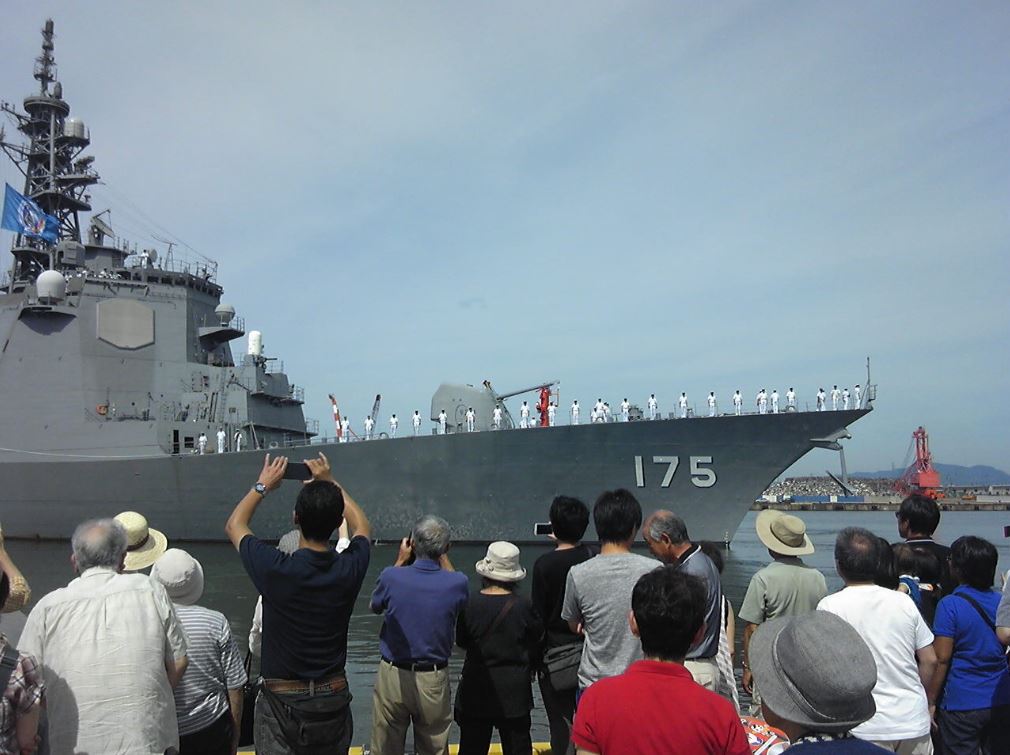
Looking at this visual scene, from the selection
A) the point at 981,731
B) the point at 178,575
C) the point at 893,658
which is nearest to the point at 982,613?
the point at 981,731

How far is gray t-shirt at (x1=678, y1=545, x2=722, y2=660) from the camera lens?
3039mm

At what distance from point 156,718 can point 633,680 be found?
162cm

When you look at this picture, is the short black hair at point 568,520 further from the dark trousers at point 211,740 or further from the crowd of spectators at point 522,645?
the dark trousers at point 211,740

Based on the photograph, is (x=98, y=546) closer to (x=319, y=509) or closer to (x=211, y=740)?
(x=319, y=509)

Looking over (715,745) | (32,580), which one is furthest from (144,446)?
(715,745)

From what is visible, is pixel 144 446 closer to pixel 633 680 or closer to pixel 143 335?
pixel 143 335

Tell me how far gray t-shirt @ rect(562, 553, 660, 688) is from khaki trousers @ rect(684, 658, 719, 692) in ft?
0.78

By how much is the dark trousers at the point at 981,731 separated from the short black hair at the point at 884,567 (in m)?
0.67

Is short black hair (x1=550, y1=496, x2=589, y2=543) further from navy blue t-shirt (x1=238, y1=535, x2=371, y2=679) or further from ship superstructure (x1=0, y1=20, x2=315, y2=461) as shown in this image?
ship superstructure (x1=0, y1=20, x2=315, y2=461)

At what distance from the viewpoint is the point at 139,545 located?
3.32 meters

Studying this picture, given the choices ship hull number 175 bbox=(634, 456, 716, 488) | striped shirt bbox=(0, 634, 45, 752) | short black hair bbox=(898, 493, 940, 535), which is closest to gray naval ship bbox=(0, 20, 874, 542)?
ship hull number 175 bbox=(634, 456, 716, 488)

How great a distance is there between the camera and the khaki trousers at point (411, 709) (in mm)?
3256

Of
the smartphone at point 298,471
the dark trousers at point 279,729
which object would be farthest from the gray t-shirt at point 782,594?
the smartphone at point 298,471

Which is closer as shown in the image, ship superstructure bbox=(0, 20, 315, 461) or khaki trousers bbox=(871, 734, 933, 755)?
khaki trousers bbox=(871, 734, 933, 755)
